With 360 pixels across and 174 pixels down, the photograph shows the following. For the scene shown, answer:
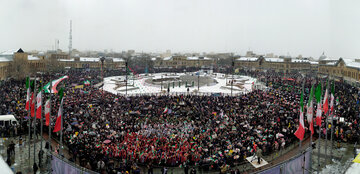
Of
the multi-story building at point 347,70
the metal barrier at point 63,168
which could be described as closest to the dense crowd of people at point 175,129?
the metal barrier at point 63,168

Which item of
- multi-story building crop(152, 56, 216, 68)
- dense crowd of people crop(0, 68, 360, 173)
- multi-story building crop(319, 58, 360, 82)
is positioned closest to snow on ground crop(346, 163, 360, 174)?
dense crowd of people crop(0, 68, 360, 173)

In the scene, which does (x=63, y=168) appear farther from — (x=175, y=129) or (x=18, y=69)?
(x=18, y=69)

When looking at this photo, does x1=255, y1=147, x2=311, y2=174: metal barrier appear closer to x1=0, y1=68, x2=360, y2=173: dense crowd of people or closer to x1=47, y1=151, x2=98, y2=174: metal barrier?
x1=0, y1=68, x2=360, y2=173: dense crowd of people

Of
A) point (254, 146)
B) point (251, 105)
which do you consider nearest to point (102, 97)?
point (251, 105)

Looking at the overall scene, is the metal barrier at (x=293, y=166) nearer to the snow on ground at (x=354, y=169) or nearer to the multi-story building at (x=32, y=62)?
the snow on ground at (x=354, y=169)

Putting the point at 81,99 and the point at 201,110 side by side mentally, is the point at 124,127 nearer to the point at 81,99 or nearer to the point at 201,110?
the point at 201,110

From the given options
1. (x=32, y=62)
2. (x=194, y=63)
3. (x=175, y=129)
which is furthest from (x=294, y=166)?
(x=194, y=63)
